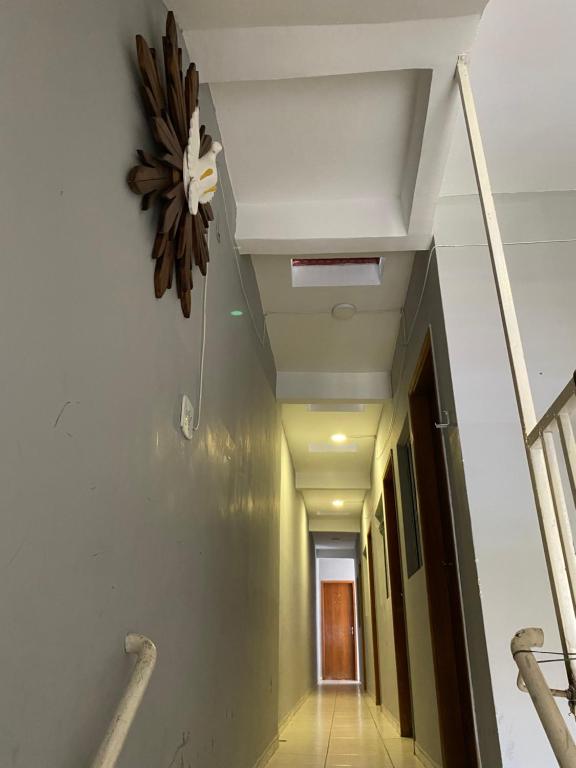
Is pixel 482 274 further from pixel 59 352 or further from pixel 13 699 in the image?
pixel 13 699

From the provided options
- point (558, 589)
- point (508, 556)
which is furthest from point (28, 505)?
point (508, 556)

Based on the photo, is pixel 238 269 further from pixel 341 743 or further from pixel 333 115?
pixel 341 743

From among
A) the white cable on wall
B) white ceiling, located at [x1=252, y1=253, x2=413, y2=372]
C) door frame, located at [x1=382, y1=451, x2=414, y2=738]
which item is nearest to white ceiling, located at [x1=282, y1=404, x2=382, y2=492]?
door frame, located at [x1=382, y1=451, x2=414, y2=738]

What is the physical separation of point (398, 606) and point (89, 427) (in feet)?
13.5

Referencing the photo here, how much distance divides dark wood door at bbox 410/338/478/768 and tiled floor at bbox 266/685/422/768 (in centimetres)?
51

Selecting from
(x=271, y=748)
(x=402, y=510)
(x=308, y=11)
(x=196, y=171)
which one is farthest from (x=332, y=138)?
(x=271, y=748)

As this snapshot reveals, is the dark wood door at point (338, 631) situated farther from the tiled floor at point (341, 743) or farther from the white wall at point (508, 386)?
the white wall at point (508, 386)

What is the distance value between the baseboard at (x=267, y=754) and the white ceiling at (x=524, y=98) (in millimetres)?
2802

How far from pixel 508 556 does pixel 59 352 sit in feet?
5.42

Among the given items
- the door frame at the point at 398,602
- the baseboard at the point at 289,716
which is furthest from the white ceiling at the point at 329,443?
the baseboard at the point at 289,716

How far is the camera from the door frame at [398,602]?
413cm

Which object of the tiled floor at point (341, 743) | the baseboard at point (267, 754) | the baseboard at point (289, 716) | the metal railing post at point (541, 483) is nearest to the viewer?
the metal railing post at point (541, 483)

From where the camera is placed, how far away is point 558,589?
1.21 metres

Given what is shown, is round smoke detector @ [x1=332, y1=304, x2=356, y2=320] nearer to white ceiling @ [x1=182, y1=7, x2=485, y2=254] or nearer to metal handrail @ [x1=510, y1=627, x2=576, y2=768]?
white ceiling @ [x1=182, y1=7, x2=485, y2=254]
